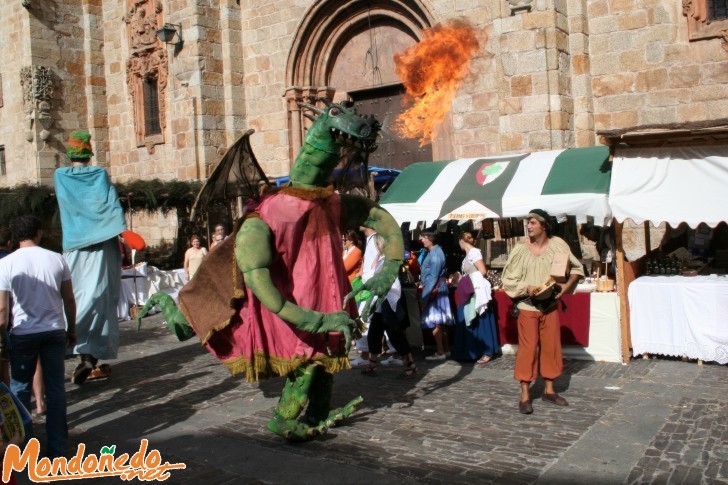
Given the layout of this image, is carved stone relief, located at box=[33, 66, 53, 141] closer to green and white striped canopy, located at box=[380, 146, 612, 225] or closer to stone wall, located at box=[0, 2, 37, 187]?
stone wall, located at box=[0, 2, 37, 187]

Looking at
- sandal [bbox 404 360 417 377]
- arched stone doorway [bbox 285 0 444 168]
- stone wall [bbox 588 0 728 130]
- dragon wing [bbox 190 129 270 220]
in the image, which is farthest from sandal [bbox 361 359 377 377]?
arched stone doorway [bbox 285 0 444 168]

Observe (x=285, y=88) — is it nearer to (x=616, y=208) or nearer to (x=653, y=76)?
(x=653, y=76)

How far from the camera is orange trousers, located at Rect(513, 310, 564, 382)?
6.23 metres

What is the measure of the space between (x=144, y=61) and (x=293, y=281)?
49.7 ft

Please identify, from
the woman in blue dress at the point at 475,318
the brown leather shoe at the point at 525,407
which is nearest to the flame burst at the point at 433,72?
the woman in blue dress at the point at 475,318

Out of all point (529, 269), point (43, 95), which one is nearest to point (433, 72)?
point (529, 269)

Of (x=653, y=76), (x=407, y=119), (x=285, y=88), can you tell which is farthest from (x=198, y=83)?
(x=653, y=76)

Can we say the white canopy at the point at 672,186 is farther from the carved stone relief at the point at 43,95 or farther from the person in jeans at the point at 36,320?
the carved stone relief at the point at 43,95

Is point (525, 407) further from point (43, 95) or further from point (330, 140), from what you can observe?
point (43, 95)

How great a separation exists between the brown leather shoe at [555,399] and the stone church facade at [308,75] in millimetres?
2823

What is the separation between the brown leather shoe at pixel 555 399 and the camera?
6.36m

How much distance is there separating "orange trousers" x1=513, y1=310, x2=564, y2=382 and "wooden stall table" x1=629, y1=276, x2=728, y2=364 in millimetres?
2295

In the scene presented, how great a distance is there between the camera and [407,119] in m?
14.3

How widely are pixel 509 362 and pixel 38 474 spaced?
17.1 ft
